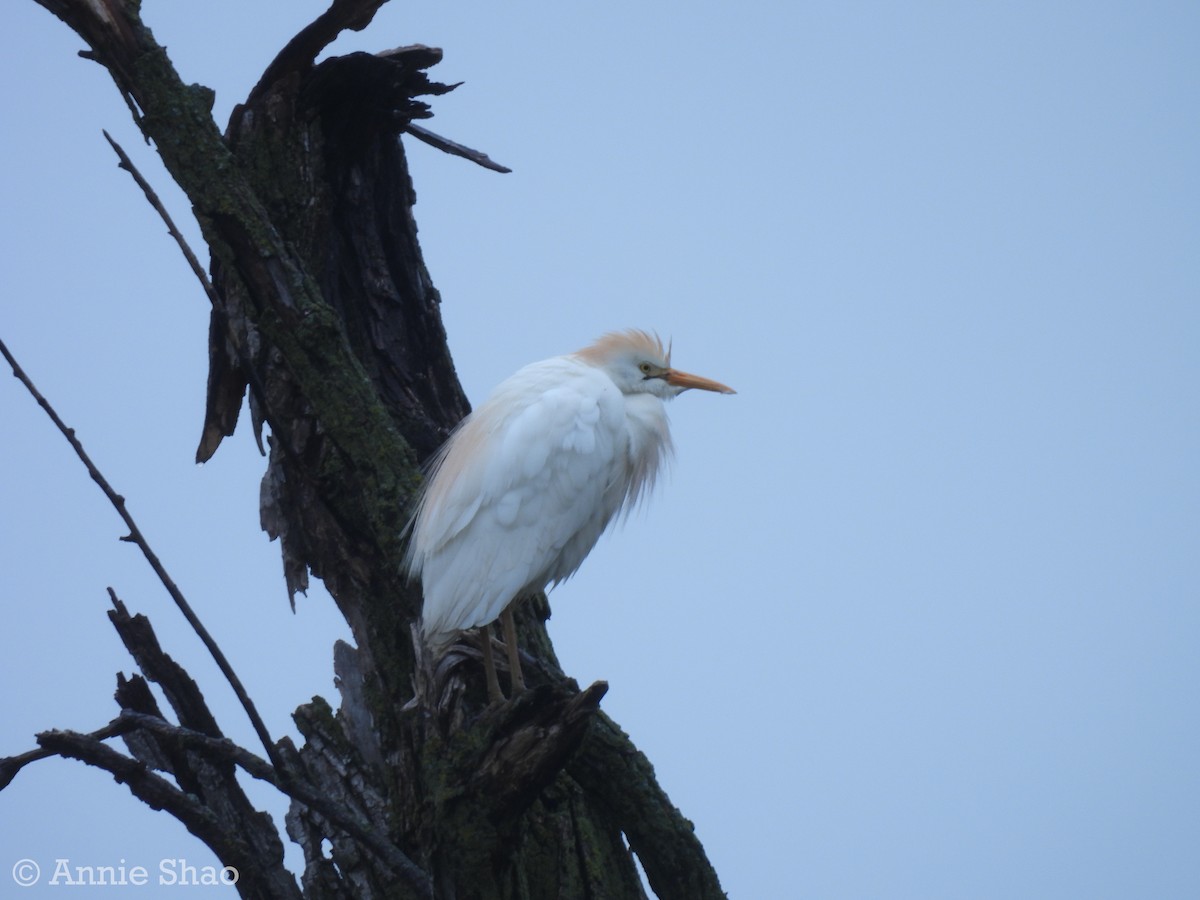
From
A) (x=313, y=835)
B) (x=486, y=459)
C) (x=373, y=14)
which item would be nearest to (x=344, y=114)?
(x=373, y=14)

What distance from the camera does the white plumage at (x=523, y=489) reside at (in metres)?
3.50

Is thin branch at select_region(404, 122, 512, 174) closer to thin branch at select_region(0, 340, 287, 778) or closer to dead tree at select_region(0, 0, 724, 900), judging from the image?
dead tree at select_region(0, 0, 724, 900)

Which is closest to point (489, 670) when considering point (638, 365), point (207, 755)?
point (207, 755)

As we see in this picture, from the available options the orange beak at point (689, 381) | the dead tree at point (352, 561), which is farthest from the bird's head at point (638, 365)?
the dead tree at point (352, 561)

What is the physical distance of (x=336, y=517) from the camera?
12.3ft

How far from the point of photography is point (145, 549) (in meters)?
2.06

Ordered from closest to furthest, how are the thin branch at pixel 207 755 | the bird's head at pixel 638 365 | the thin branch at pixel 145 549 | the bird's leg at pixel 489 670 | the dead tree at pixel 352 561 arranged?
the thin branch at pixel 145 549 < the thin branch at pixel 207 755 < the dead tree at pixel 352 561 < the bird's leg at pixel 489 670 < the bird's head at pixel 638 365

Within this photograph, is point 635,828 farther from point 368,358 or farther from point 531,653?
point 368,358

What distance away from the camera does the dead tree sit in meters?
2.83

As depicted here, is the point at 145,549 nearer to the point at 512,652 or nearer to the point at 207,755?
the point at 207,755

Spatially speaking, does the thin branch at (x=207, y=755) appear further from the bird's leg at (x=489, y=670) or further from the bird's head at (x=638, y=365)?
the bird's head at (x=638, y=365)

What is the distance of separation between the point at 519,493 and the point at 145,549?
1.75 meters

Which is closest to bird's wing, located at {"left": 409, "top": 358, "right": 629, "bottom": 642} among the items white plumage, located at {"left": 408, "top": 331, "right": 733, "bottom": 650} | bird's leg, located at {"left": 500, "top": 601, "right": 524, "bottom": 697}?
white plumage, located at {"left": 408, "top": 331, "right": 733, "bottom": 650}

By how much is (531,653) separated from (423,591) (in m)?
0.66
